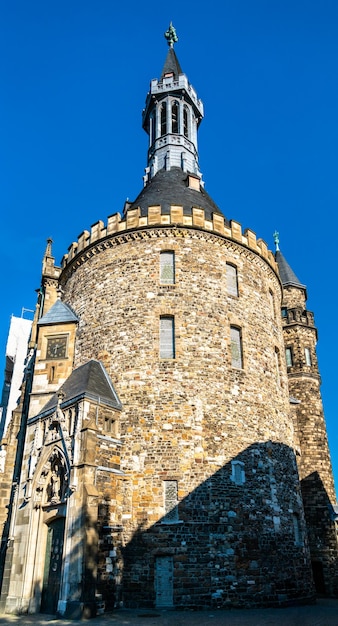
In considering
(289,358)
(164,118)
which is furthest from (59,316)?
(164,118)

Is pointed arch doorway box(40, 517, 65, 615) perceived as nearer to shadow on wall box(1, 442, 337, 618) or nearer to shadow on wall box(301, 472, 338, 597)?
shadow on wall box(1, 442, 337, 618)

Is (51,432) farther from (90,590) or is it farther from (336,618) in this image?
(336,618)

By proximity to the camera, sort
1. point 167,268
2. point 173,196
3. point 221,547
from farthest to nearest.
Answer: point 173,196 < point 167,268 < point 221,547

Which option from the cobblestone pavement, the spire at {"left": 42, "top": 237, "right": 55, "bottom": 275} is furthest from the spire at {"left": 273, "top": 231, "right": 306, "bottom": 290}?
the cobblestone pavement

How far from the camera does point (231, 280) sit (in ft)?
67.4

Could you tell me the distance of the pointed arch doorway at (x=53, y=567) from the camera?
1489cm

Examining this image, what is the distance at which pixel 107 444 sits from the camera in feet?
53.3

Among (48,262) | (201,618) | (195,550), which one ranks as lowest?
(201,618)

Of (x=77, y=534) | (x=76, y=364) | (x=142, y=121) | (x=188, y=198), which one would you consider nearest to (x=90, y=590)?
(x=77, y=534)

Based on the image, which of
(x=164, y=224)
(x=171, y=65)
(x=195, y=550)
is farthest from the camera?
(x=171, y=65)

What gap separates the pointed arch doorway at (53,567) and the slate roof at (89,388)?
139 inches

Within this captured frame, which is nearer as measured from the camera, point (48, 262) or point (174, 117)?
point (48, 262)

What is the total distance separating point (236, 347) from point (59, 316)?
22.6ft

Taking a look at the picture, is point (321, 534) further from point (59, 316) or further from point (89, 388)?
point (59, 316)
